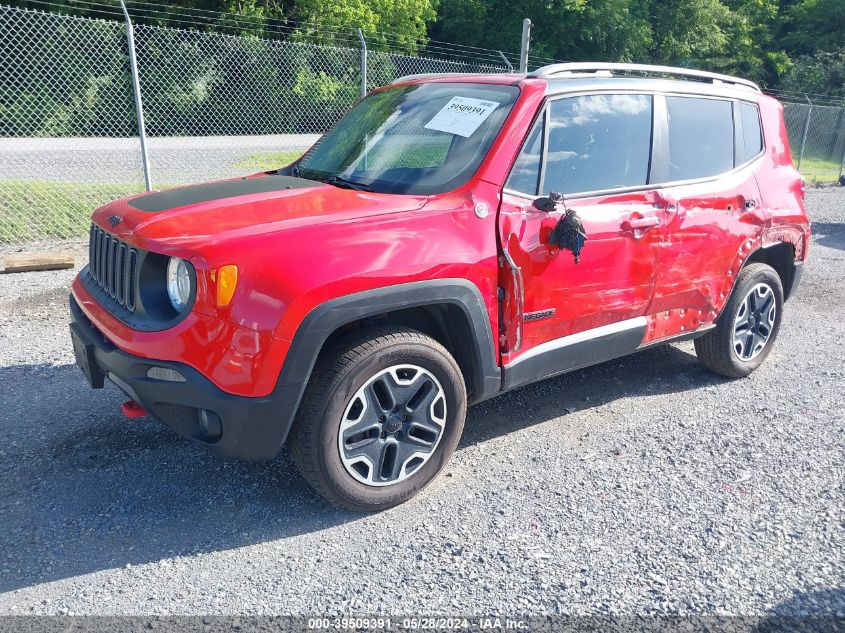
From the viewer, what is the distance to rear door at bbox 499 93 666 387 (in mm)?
3396

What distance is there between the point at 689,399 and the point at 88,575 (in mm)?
3617

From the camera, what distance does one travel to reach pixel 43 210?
27.5 feet

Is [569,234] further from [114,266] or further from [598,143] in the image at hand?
[114,266]

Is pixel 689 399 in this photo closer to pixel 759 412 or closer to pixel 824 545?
pixel 759 412

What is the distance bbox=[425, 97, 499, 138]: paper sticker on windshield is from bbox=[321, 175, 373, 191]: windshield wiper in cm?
49

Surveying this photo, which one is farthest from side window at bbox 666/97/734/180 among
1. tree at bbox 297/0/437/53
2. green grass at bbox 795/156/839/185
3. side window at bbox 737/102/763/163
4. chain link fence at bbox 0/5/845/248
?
tree at bbox 297/0/437/53

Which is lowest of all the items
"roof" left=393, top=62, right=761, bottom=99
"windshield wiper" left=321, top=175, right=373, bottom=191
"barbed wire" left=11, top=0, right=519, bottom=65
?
"windshield wiper" left=321, top=175, right=373, bottom=191

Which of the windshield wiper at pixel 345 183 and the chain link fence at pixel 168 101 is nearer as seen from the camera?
the windshield wiper at pixel 345 183

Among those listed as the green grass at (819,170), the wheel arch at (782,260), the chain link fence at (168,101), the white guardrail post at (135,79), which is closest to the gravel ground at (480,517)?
the wheel arch at (782,260)

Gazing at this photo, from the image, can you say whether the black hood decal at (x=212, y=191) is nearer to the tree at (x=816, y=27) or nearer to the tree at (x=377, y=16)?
the tree at (x=377, y=16)

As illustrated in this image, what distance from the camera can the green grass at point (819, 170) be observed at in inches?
766

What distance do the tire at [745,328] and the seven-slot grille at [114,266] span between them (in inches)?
140

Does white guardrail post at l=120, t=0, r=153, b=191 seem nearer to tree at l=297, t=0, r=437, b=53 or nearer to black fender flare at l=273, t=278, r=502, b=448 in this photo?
black fender flare at l=273, t=278, r=502, b=448

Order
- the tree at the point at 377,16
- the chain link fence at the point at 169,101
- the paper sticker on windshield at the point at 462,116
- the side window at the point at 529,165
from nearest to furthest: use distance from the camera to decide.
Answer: the side window at the point at 529,165, the paper sticker on windshield at the point at 462,116, the chain link fence at the point at 169,101, the tree at the point at 377,16
